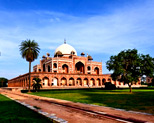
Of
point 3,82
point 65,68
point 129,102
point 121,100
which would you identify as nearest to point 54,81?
point 65,68

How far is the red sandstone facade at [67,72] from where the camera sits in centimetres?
5908

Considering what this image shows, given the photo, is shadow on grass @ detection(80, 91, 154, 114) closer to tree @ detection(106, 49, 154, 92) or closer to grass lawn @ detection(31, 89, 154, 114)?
grass lawn @ detection(31, 89, 154, 114)

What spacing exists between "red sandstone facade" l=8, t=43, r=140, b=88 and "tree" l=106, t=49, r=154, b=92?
3127 cm

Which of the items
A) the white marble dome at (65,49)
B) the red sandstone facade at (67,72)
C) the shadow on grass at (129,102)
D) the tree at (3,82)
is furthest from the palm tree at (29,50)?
the tree at (3,82)

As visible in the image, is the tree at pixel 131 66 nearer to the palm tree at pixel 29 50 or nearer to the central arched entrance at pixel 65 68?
the palm tree at pixel 29 50

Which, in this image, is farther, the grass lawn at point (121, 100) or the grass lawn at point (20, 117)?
the grass lawn at point (121, 100)

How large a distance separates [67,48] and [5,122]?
7526 centimetres

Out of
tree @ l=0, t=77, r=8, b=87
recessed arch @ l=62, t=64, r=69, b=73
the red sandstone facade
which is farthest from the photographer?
tree @ l=0, t=77, r=8, b=87

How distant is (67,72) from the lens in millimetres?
73562

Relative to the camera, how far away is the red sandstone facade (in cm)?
5908

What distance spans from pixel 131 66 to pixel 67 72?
45.3m

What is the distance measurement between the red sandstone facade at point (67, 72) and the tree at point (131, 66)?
103 feet

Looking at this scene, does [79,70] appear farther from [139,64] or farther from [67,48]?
[139,64]

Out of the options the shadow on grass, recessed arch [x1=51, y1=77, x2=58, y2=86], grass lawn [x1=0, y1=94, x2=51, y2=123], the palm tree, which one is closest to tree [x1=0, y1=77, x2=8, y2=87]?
recessed arch [x1=51, y1=77, x2=58, y2=86]
